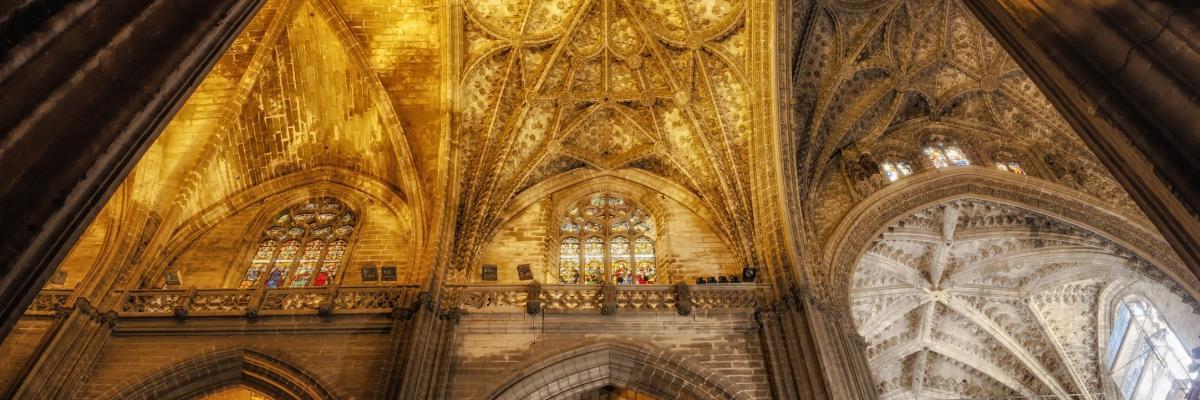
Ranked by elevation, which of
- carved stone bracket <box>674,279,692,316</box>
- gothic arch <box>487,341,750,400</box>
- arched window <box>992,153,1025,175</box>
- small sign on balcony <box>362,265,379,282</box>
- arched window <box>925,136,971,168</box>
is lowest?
gothic arch <box>487,341,750,400</box>

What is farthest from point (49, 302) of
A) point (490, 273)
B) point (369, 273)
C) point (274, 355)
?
point (490, 273)

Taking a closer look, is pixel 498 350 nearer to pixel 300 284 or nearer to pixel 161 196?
pixel 300 284

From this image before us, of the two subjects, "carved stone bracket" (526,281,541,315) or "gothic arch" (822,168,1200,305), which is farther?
"gothic arch" (822,168,1200,305)

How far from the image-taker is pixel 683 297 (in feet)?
35.8

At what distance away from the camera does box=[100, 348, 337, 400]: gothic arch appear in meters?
9.88

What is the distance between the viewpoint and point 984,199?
1308 centimetres

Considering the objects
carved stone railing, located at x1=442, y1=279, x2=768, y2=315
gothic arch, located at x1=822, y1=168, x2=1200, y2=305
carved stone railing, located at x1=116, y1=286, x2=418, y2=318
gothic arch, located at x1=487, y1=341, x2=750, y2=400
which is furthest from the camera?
gothic arch, located at x1=822, y1=168, x2=1200, y2=305

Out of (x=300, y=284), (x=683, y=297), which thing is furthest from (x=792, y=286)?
(x=300, y=284)

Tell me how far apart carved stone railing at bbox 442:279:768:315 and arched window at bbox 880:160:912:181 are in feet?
14.2

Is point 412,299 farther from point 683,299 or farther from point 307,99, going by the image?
point 307,99

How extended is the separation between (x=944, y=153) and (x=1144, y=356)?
5.41 meters

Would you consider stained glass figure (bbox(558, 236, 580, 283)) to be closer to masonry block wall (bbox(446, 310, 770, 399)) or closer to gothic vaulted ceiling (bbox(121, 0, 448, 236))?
masonry block wall (bbox(446, 310, 770, 399))

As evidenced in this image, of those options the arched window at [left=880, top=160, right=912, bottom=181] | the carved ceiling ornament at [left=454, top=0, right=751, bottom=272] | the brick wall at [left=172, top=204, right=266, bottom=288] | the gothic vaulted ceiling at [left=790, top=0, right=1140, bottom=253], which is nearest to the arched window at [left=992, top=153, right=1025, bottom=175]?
the gothic vaulted ceiling at [left=790, top=0, right=1140, bottom=253]

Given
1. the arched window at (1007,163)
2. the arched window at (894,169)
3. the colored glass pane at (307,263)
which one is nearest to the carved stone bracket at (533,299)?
the colored glass pane at (307,263)
